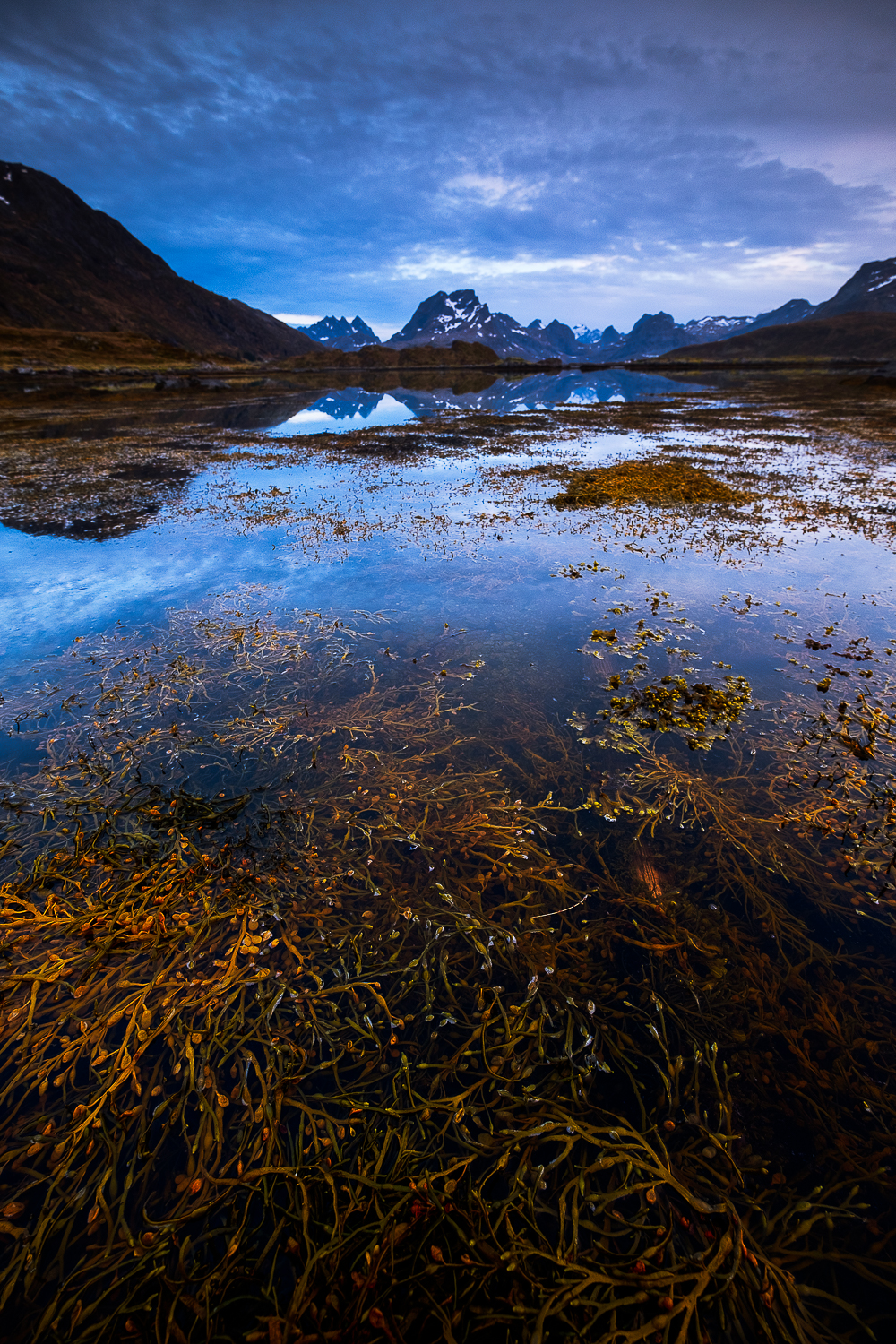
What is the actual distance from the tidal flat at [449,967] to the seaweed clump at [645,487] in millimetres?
9621

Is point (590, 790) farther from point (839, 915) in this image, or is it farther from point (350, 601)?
point (350, 601)

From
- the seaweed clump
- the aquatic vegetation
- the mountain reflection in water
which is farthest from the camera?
the mountain reflection in water

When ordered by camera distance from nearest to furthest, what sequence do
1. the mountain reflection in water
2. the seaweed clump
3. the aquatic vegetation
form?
the aquatic vegetation < the seaweed clump < the mountain reflection in water

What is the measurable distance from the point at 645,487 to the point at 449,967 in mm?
22967

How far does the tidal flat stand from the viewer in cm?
317

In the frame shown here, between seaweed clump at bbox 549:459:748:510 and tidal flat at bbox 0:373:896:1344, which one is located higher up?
seaweed clump at bbox 549:459:748:510

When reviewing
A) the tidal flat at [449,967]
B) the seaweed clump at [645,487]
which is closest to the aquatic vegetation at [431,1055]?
the tidal flat at [449,967]

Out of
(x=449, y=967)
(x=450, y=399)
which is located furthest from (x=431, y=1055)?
(x=450, y=399)

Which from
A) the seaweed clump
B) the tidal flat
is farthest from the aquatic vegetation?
the seaweed clump

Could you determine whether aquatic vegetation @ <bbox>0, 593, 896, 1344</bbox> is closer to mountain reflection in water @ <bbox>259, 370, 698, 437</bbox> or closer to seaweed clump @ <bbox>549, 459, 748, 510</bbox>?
seaweed clump @ <bbox>549, 459, 748, 510</bbox>

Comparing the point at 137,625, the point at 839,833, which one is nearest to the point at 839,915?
the point at 839,833

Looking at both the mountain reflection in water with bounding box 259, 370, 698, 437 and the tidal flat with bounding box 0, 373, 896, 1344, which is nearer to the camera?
the tidal flat with bounding box 0, 373, 896, 1344

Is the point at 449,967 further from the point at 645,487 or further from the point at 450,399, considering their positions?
the point at 450,399

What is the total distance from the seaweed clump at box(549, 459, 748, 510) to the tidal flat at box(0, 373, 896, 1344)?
379 inches
